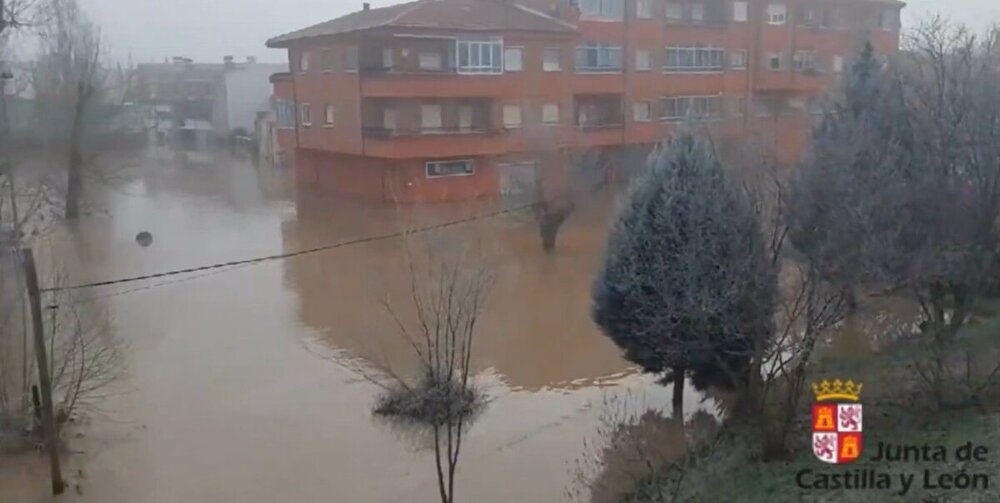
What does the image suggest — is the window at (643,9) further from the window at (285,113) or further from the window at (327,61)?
the window at (285,113)

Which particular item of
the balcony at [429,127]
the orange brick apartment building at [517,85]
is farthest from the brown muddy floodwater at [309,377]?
the orange brick apartment building at [517,85]

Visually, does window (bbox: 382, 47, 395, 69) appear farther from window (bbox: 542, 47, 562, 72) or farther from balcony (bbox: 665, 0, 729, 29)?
balcony (bbox: 665, 0, 729, 29)

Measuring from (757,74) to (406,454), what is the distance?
80.5ft

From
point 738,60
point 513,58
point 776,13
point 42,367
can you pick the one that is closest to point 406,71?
point 513,58

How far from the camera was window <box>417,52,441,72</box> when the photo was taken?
78.4ft

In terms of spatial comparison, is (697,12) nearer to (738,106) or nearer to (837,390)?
(738,106)

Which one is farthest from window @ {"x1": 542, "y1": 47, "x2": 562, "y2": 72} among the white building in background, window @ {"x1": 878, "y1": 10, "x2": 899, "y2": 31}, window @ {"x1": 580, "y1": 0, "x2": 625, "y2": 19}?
the white building in background

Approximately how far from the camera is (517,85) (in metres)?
24.7

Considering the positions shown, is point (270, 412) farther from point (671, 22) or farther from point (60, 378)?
point (671, 22)

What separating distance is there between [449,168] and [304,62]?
6.99 metres

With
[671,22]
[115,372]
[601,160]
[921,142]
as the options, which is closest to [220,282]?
[115,372]

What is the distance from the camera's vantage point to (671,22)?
92.4 feet

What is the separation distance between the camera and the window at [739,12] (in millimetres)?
29625

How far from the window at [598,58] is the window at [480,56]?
280cm
